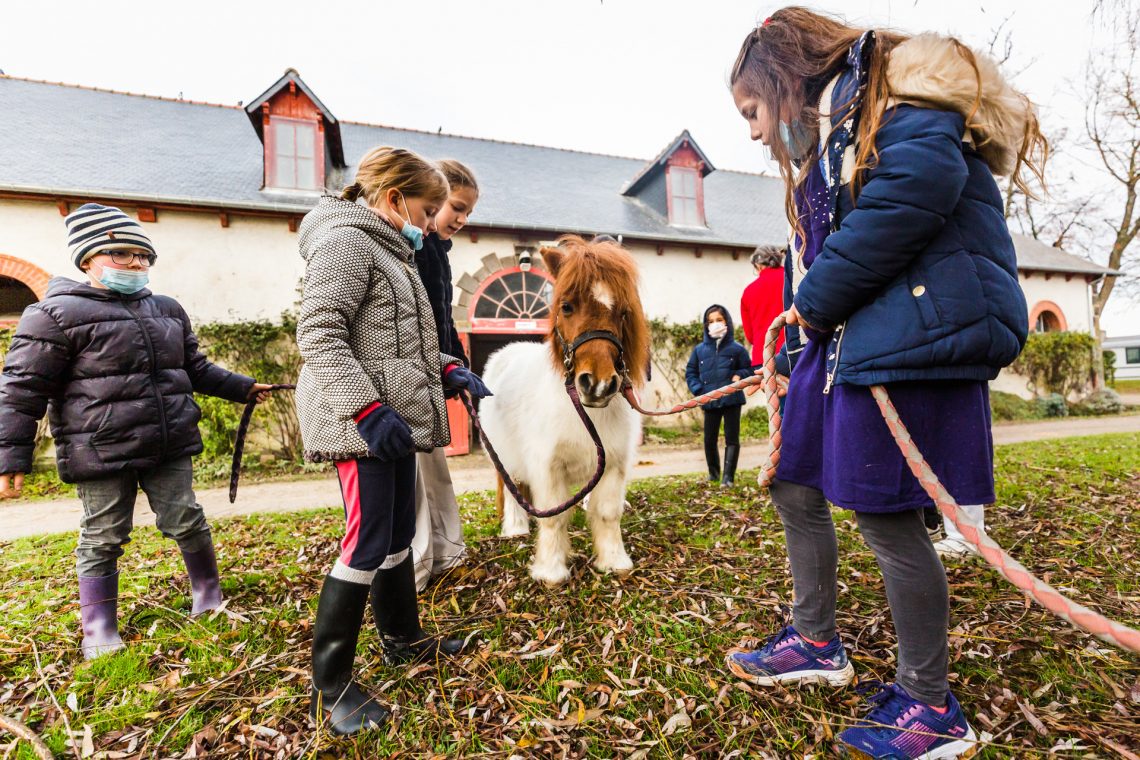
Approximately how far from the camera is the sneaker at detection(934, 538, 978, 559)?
129 inches

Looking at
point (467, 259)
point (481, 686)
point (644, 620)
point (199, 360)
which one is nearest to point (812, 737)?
point (644, 620)

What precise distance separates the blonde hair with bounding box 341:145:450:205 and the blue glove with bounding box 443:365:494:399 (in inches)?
32.9

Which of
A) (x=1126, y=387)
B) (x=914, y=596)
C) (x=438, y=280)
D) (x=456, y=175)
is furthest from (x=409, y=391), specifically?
(x=1126, y=387)

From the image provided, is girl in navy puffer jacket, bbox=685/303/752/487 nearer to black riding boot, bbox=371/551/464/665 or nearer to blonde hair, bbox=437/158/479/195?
blonde hair, bbox=437/158/479/195

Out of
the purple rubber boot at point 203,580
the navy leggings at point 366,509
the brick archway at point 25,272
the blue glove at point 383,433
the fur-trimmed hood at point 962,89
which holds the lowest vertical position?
the purple rubber boot at point 203,580

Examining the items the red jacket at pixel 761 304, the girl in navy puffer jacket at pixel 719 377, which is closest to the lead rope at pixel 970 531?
the red jacket at pixel 761 304

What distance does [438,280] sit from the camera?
122 inches

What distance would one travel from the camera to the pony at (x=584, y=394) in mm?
2830

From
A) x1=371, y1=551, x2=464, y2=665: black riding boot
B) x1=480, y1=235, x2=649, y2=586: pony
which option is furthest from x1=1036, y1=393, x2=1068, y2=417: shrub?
x1=371, y1=551, x2=464, y2=665: black riding boot

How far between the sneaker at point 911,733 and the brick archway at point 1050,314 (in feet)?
70.8

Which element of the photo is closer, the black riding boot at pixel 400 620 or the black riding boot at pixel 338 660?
the black riding boot at pixel 338 660

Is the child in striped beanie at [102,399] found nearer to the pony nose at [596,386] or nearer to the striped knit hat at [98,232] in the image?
the striped knit hat at [98,232]

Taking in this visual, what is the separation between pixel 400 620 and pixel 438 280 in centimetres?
189

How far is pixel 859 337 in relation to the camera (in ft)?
5.26
